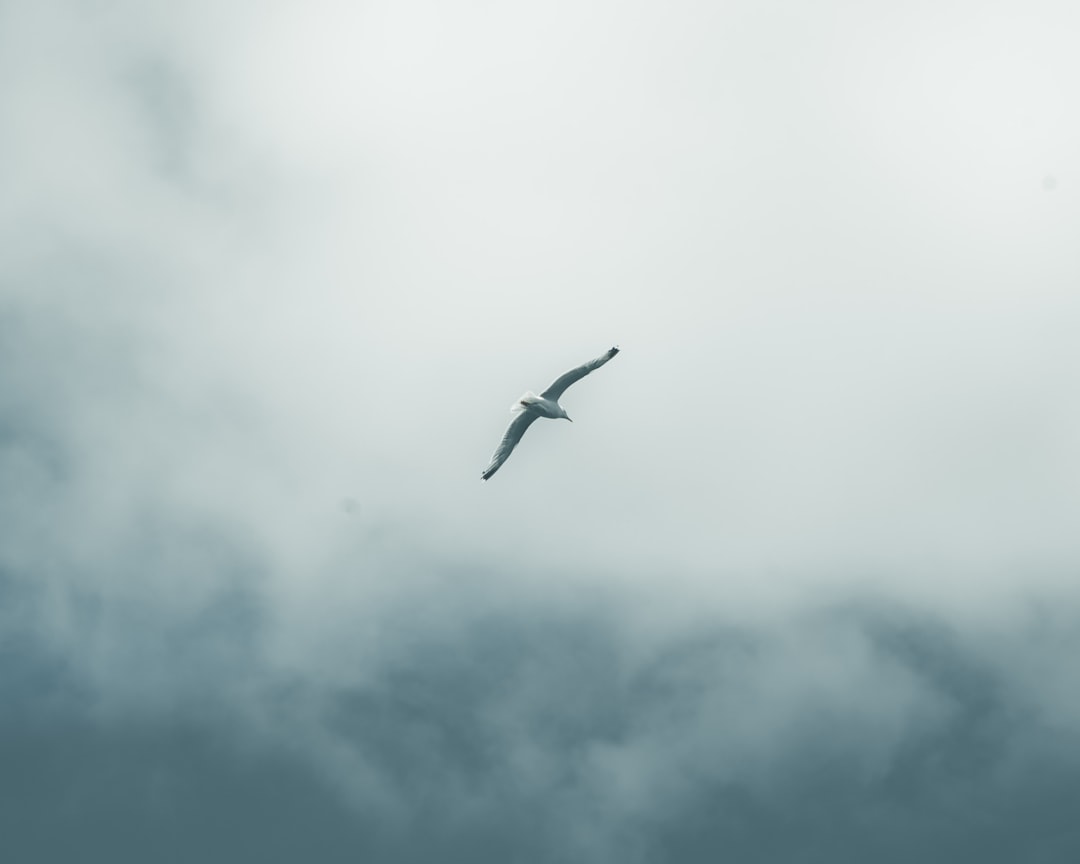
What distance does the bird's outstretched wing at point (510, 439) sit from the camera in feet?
391

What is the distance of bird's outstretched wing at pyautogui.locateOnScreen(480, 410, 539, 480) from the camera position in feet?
391

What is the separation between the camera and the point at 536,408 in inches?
4614

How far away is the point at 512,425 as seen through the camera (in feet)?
394

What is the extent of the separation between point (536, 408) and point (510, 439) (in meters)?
4.90

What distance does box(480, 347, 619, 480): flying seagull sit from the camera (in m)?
116

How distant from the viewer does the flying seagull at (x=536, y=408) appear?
116m

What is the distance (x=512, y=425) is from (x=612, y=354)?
1035 cm

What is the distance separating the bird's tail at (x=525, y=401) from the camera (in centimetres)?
11612

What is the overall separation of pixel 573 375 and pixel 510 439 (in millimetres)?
8156

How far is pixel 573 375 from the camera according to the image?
11619 centimetres

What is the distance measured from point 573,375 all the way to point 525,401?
155 inches

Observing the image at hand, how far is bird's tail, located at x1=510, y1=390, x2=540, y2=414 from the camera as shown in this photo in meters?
116

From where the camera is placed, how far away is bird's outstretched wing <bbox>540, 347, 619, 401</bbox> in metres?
115
